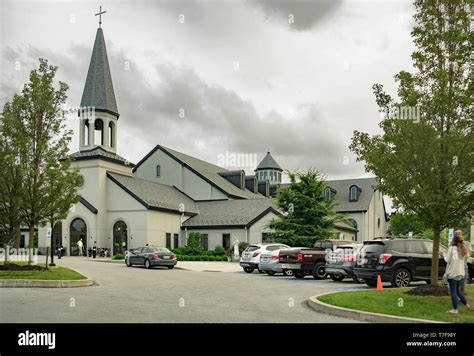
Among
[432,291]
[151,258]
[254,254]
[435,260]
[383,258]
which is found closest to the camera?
[432,291]

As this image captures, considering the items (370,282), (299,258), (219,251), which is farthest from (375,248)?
(219,251)

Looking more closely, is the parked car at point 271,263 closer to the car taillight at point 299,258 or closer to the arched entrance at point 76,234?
the car taillight at point 299,258

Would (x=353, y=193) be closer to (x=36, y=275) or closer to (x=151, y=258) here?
(x=151, y=258)

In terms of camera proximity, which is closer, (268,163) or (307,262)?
(307,262)

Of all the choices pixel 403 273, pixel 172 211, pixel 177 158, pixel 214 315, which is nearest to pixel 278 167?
pixel 177 158

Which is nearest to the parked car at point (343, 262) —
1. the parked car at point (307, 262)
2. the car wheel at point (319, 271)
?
the parked car at point (307, 262)

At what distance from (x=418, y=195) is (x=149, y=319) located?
25.7 ft

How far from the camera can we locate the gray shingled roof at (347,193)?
6462 cm

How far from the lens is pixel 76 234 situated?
46.8 metres

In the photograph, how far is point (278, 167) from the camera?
Result: 3287 inches

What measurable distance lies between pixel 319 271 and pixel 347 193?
149 feet

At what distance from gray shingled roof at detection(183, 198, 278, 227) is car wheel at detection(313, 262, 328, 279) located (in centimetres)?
2404
